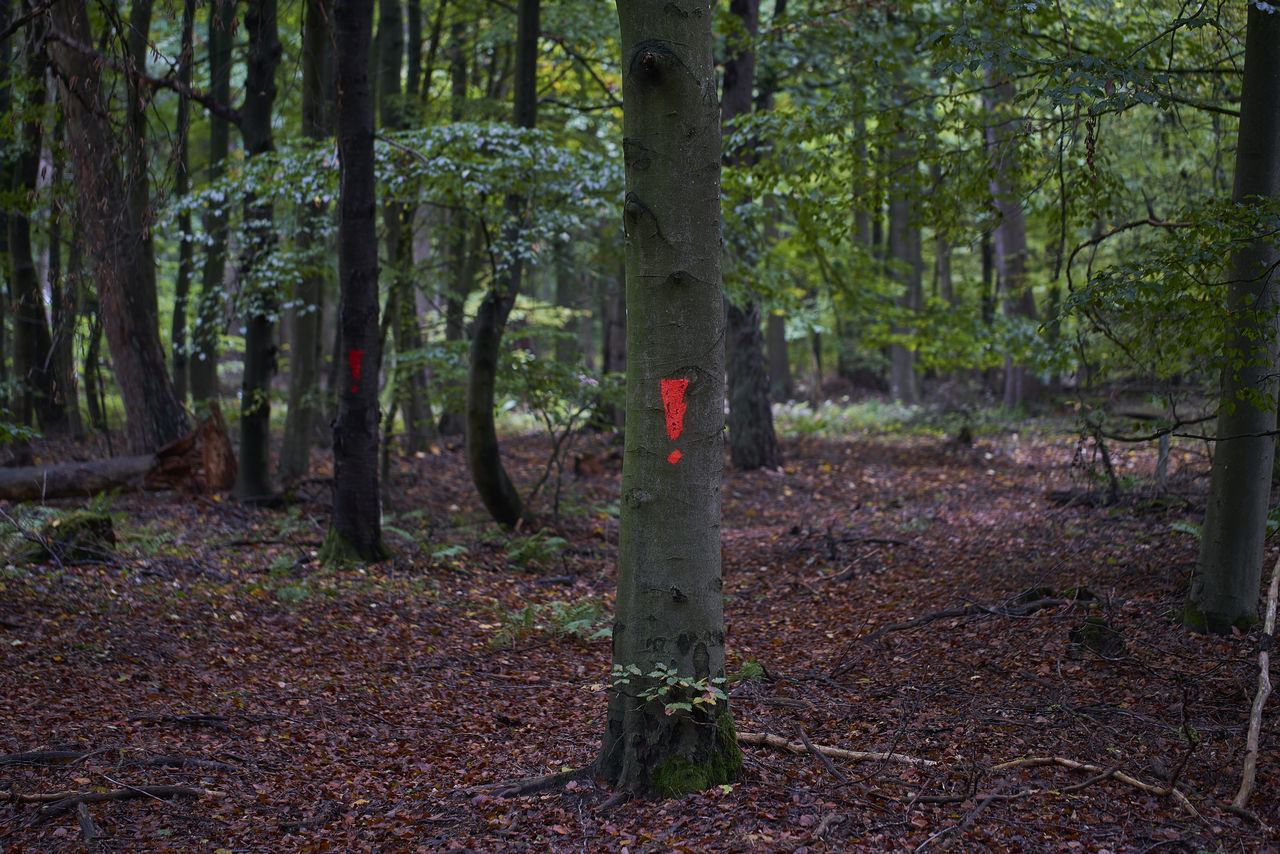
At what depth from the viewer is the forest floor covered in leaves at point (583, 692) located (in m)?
3.44

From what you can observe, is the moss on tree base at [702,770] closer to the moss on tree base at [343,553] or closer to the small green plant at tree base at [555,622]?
the small green plant at tree base at [555,622]

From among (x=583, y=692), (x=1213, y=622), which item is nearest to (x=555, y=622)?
(x=583, y=692)

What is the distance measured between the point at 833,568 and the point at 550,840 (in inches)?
212

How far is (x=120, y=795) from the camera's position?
12.2 ft

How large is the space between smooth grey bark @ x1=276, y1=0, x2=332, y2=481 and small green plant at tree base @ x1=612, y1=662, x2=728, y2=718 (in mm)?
7816

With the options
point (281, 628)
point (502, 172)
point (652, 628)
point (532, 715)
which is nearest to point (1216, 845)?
point (652, 628)

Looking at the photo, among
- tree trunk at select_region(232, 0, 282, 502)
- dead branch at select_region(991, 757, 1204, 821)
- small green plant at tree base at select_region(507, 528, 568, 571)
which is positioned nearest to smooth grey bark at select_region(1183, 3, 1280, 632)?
dead branch at select_region(991, 757, 1204, 821)

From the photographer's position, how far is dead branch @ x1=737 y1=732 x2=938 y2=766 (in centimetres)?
392

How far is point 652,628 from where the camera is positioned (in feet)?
11.2

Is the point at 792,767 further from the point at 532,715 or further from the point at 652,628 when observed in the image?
the point at 532,715

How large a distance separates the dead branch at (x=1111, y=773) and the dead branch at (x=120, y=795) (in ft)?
11.6

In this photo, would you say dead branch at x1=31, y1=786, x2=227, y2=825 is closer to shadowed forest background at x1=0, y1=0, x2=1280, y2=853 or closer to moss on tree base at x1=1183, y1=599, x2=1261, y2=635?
shadowed forest background at x1=0, y1=0, x2=1280, y2=853

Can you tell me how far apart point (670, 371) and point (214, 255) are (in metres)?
9.56

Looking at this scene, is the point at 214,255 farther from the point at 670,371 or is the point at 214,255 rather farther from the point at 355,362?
the point at 670,371
